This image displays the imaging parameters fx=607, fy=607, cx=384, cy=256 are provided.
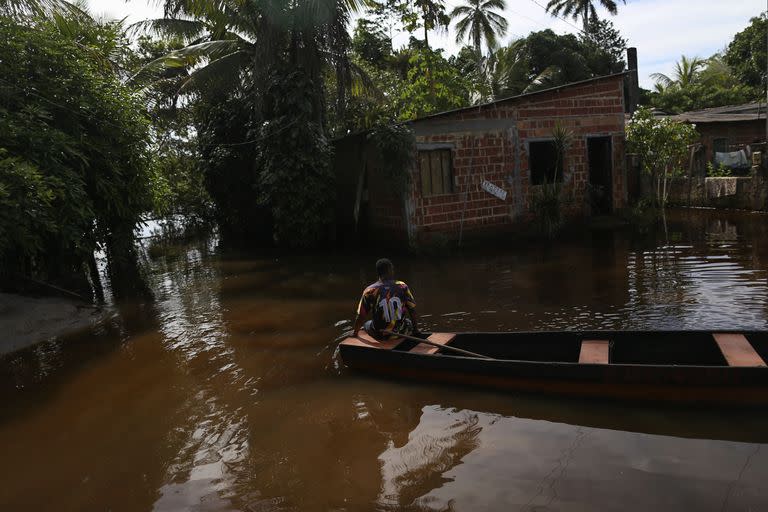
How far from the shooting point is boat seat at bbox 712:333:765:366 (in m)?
5.61

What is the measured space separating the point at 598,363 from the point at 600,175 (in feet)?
46.8

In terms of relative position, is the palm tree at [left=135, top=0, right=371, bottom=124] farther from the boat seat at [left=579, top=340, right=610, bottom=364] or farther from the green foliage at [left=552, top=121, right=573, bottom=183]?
the boat seat at [left=579, top=340, right=610, bottom=364]

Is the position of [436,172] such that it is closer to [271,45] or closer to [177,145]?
[271,45]

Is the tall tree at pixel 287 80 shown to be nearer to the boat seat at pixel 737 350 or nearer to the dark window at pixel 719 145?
the boat seat at pixel 737 350

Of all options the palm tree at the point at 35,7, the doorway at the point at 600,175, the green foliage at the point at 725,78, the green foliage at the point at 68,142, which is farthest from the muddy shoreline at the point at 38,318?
the green foliage at the point at 725,78

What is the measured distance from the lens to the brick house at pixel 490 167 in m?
15.3

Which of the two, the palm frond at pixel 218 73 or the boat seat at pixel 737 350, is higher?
the palm frond at pixel 218 73

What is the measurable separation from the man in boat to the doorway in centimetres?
1130

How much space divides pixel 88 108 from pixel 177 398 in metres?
6.28

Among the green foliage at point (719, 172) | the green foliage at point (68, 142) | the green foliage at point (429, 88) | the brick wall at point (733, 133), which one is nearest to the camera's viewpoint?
the green foliage at point (68, 142)

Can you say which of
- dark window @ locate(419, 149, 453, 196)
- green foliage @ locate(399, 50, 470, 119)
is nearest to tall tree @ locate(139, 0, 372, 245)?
dark window @ locate(419, 149, 453, 196)

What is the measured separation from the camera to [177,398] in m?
7.13

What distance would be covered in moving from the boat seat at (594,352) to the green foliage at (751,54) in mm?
27856

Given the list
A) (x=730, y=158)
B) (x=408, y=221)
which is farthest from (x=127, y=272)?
(x=730, y=158)
